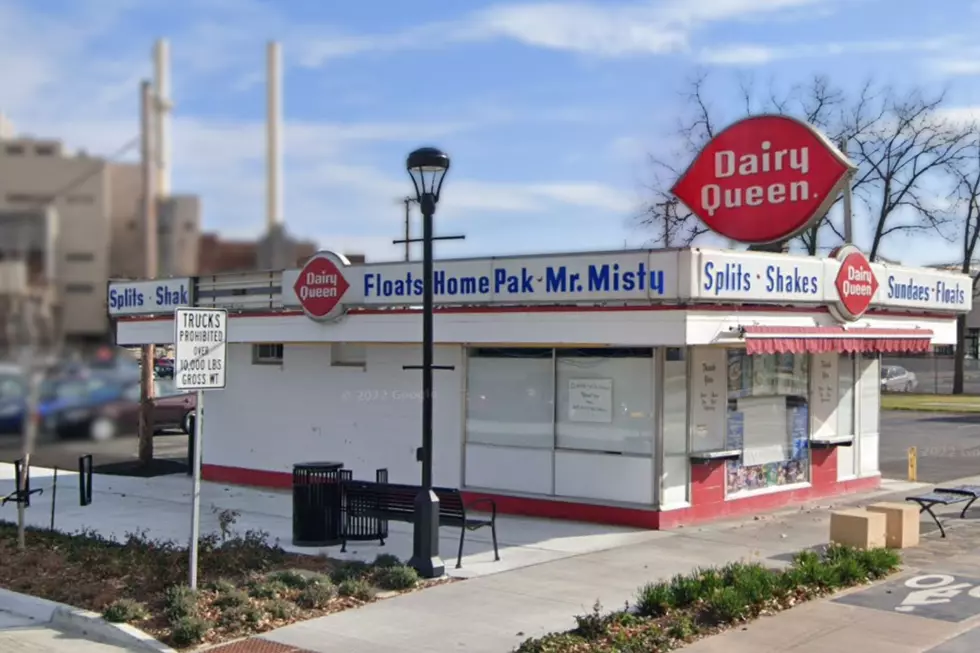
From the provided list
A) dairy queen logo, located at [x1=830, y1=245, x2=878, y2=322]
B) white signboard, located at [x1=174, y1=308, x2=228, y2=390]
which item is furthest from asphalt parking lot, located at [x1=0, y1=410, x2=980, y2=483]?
dairy queen logo, located at [x1=830, y1=245, x2=878, y2=322]

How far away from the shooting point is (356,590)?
9.88m

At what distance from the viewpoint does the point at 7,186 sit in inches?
92.9

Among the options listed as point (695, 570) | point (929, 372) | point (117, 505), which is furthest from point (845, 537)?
point (929, 372)

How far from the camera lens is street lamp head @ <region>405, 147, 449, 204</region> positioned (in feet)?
33.3

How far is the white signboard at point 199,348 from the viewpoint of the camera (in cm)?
905

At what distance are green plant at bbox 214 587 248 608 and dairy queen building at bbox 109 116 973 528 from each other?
4364mm

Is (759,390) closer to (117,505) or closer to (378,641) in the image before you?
(378,641)

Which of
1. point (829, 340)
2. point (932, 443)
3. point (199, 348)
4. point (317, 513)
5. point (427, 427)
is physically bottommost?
point (932, 443)

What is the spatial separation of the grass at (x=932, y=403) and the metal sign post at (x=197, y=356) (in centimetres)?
3876

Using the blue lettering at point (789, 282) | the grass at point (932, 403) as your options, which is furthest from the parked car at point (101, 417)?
the grass at point (932, 403)

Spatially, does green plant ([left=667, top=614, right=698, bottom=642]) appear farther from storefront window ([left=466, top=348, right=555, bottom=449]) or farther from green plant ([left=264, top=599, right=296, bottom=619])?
storefront window ([left=466, top=348, right=555, bottom=449])

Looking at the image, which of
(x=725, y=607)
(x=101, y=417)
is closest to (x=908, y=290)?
(x=725, y=607)

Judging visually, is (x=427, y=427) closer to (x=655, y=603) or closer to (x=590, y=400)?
(x=655, y=603)

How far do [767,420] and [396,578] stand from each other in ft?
26.0
